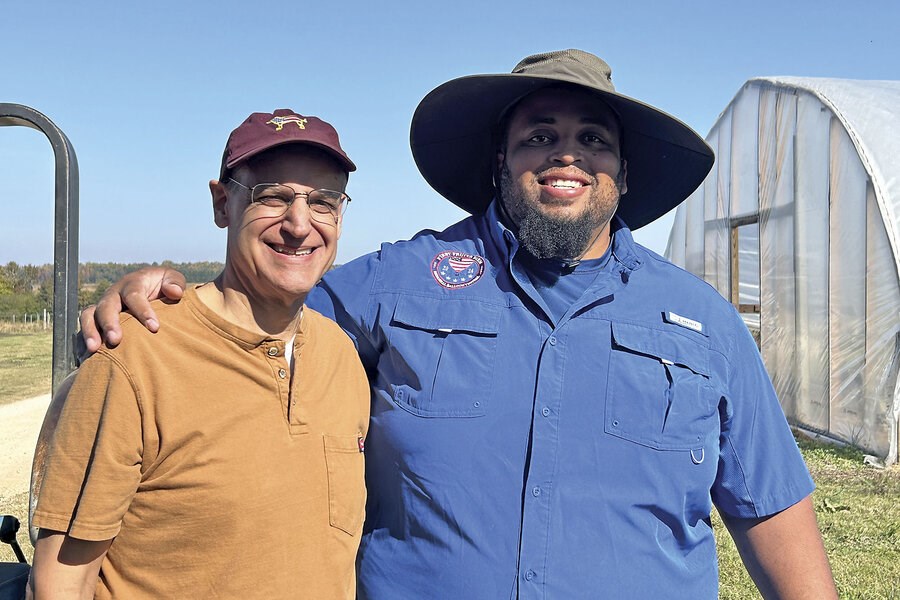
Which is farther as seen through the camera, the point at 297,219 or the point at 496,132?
the point at 496,132

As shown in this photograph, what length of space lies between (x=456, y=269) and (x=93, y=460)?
115cm

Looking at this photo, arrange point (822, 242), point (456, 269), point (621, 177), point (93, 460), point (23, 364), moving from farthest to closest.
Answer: point (23, 364) < point (822, 242) < point (621, 177) < point (456, 269) < point (93, 460)

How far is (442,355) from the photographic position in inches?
86.2

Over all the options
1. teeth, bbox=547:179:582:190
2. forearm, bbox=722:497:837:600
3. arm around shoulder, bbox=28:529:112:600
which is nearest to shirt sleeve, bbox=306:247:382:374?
teeth, bbox=547:179:582:190

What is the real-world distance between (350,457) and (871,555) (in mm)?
4790

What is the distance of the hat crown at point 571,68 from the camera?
2377mm

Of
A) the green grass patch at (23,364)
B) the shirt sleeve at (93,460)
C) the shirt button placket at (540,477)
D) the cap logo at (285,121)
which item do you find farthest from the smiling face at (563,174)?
the green grass patch at (23,364)

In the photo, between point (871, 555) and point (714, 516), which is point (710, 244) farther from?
point (871, 555)

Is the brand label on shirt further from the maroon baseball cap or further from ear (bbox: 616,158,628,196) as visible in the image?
the maroon baseball cap

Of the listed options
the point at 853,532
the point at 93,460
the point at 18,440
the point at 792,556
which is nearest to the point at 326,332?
the point at 93,460

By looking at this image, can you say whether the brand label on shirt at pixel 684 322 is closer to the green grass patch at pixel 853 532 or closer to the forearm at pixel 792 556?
the forearm at pixel 792 556

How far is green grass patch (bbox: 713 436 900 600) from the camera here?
4.90 m

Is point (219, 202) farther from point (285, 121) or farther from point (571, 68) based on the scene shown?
point (571, 68)

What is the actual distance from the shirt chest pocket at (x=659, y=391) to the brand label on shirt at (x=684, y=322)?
0.04 meters
